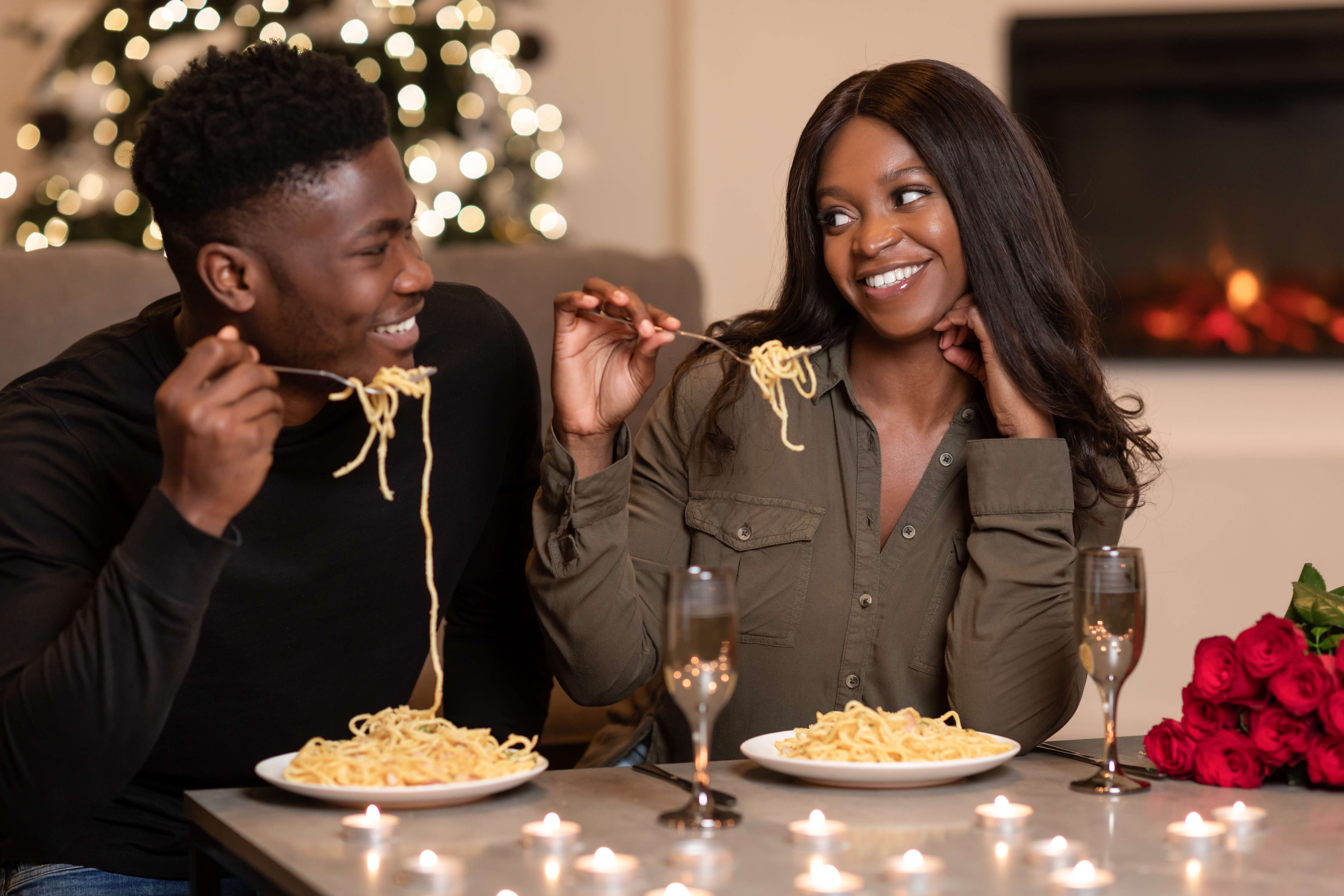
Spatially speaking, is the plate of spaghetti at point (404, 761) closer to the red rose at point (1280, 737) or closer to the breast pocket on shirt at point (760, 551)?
the breast pocket on shirt at point (760, 551)

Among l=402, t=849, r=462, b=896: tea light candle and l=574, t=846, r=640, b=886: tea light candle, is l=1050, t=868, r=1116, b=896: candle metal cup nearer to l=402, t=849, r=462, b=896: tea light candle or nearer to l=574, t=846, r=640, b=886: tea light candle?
l=574, t=846, r=640, b=886: tea light candle

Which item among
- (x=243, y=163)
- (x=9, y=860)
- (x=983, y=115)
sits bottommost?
(x=9, y=860)

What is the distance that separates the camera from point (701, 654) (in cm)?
109

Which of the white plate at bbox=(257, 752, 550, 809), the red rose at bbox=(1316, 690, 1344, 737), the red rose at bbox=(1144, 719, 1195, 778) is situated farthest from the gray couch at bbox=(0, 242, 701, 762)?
the red rose at bbox=(1316, 690, 1344, 737)

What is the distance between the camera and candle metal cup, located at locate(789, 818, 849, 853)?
3.43 ft

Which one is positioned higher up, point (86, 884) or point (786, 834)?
point (786, 834)

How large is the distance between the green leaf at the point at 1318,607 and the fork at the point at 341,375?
34.7 inches

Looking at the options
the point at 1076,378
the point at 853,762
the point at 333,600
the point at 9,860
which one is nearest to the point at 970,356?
the point at 1076,378

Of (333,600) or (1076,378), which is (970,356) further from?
(333,600)

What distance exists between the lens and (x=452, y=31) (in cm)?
386

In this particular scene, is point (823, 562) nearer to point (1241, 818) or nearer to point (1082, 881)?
point (1241, 818)

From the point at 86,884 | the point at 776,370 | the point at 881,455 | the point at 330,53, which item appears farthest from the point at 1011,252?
the point at 330,53

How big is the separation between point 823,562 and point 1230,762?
0.61 m

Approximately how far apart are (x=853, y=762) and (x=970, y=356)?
2.46 feet
